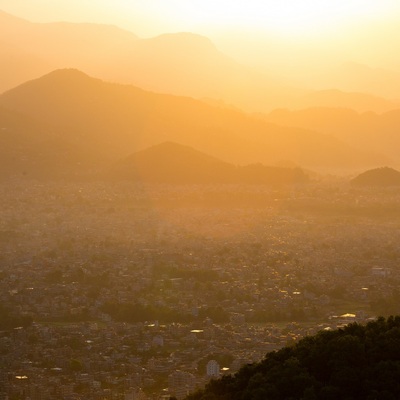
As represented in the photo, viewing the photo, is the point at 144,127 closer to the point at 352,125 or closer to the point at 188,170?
the point at 188,170

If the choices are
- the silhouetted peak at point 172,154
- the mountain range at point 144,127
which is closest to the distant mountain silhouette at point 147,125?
the mountain range at point 144,127

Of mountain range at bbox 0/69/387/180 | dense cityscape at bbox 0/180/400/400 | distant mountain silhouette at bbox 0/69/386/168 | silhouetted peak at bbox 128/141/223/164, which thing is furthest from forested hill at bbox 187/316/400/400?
distant mountain silhouette at bbox 0/69/386/168

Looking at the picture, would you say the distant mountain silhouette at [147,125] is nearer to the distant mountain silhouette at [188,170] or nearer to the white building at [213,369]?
the distant mountain silhouette at [188,170]

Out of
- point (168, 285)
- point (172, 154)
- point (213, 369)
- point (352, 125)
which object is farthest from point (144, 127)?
point (213, 369)

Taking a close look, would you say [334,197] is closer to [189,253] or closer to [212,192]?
[212,192]

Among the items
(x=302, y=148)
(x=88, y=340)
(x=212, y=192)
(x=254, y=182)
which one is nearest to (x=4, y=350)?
(x=88, y=340)

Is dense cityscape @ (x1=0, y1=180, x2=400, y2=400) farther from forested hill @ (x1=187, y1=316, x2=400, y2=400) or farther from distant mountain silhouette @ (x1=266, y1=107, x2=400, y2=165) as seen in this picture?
distant mountain silhouette @ (x1=266, y1=107, x2=400, y2=165)
